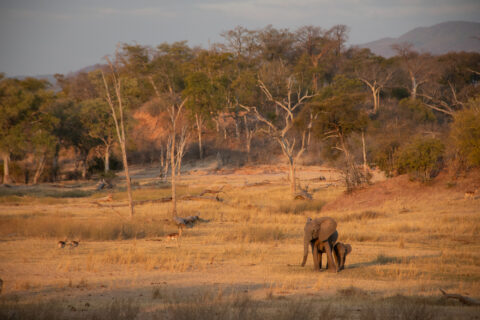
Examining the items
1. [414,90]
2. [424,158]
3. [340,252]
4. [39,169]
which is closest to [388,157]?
[424,158]

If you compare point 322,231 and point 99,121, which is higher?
point 99,121

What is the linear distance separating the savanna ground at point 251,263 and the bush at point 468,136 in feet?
Result: 3.97

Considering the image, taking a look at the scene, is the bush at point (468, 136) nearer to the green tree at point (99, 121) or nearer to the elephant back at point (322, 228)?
the elephant back at point (322, 228)

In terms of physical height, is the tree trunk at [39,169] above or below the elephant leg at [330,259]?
below

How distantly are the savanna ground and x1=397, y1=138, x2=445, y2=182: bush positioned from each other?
2.27 feet

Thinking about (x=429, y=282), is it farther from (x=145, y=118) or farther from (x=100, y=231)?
(x=145, y=118)

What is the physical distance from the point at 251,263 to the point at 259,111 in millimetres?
41284

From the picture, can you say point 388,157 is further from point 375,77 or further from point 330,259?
point 375,77

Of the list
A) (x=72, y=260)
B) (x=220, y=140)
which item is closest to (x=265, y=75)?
(x=220, y=140)

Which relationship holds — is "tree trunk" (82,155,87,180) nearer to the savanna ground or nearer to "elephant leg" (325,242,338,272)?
the savanna ground

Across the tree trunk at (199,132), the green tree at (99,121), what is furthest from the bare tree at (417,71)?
the green tree at (99,121)

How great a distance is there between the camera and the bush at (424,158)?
68.6 feet

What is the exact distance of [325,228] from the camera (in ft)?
30.6

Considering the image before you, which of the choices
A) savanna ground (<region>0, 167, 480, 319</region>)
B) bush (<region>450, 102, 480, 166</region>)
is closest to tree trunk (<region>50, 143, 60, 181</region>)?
savanna ground (<region>0, 167, 480, 319</region>)
